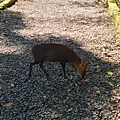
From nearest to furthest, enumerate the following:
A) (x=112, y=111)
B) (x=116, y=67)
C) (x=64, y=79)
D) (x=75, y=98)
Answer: (x=112, y=111)
(x=75, y=98)
(x=64, y=79)
(x=116, y=67)

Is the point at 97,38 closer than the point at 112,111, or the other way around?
the point at 112,111

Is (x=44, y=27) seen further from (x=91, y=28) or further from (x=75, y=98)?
(x=75, y=98)

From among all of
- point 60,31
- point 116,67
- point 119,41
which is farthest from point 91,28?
point 116,67

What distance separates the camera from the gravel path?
3.49 metres

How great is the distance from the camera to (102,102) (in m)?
3.70

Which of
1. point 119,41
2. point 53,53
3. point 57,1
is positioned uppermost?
point 53,53

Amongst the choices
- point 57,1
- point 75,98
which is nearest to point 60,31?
point 75,98

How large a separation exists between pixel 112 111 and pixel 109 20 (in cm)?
497

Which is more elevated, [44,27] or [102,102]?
[102,102]

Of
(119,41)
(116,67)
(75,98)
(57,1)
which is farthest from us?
(57,1)

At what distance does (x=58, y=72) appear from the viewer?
177 inches

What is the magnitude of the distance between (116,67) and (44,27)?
2913mm

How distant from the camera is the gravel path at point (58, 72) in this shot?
349 centimetres

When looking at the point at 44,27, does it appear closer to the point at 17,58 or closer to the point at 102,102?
the point at 17,58
